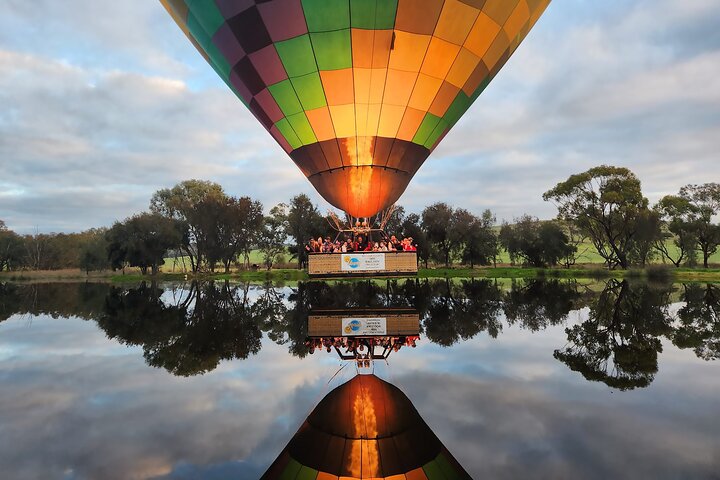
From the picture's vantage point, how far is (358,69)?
771 cm

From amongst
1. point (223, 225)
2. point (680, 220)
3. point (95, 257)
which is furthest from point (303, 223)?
point (680, 220)

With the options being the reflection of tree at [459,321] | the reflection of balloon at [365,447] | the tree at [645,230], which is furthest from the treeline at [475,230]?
the reflection of balloon at [365,447]

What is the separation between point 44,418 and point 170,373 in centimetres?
132

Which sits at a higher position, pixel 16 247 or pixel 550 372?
pixel 16 247

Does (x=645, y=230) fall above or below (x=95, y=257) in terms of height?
above

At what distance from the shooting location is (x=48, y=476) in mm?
2340

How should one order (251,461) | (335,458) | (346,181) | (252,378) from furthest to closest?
(346,181) < (252,378) < (335,458) < (251,461)

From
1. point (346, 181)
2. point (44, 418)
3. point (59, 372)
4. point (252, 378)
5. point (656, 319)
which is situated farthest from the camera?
point (346, 181)

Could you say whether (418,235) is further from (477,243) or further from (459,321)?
(459,321)

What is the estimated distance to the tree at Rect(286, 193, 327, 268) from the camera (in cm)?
4019

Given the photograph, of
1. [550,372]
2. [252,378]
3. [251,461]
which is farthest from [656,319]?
[251,461]

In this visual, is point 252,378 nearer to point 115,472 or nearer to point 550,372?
point 115,472

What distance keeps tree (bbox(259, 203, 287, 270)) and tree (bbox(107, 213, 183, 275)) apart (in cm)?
1097

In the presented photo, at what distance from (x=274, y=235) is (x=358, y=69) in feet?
134
